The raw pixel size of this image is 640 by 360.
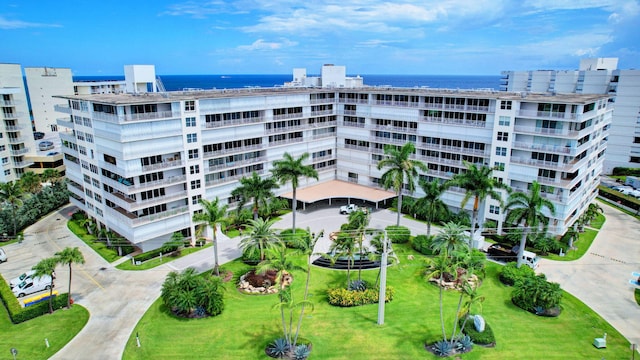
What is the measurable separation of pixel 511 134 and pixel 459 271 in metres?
22.7

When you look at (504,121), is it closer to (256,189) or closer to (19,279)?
(256,189)

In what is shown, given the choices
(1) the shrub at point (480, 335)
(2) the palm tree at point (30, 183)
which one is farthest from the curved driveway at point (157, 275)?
(1) the shrub at point (480, 335)

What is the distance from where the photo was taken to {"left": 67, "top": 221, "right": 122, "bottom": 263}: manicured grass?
58.7 metres

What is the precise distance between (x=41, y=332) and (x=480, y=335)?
4347cm

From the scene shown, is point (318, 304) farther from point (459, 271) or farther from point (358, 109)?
point (358, 109)

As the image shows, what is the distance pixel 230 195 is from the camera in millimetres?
67625

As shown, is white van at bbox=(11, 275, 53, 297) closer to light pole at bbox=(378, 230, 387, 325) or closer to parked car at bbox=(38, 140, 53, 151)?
light pole at bbox=(378, 230, 387, 325)

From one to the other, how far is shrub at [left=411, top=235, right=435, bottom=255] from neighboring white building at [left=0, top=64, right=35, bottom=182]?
7421 centimetres

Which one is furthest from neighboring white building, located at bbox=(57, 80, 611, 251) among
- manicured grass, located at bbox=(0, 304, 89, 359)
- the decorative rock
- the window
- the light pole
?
the light pole

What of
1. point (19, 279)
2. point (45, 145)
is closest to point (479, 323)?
point (19, 279)

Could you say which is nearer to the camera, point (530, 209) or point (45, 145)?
point (530, 209)

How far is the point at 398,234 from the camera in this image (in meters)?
62.9

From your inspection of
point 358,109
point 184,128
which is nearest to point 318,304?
point 184,128

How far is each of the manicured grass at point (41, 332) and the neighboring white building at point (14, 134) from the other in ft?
150
